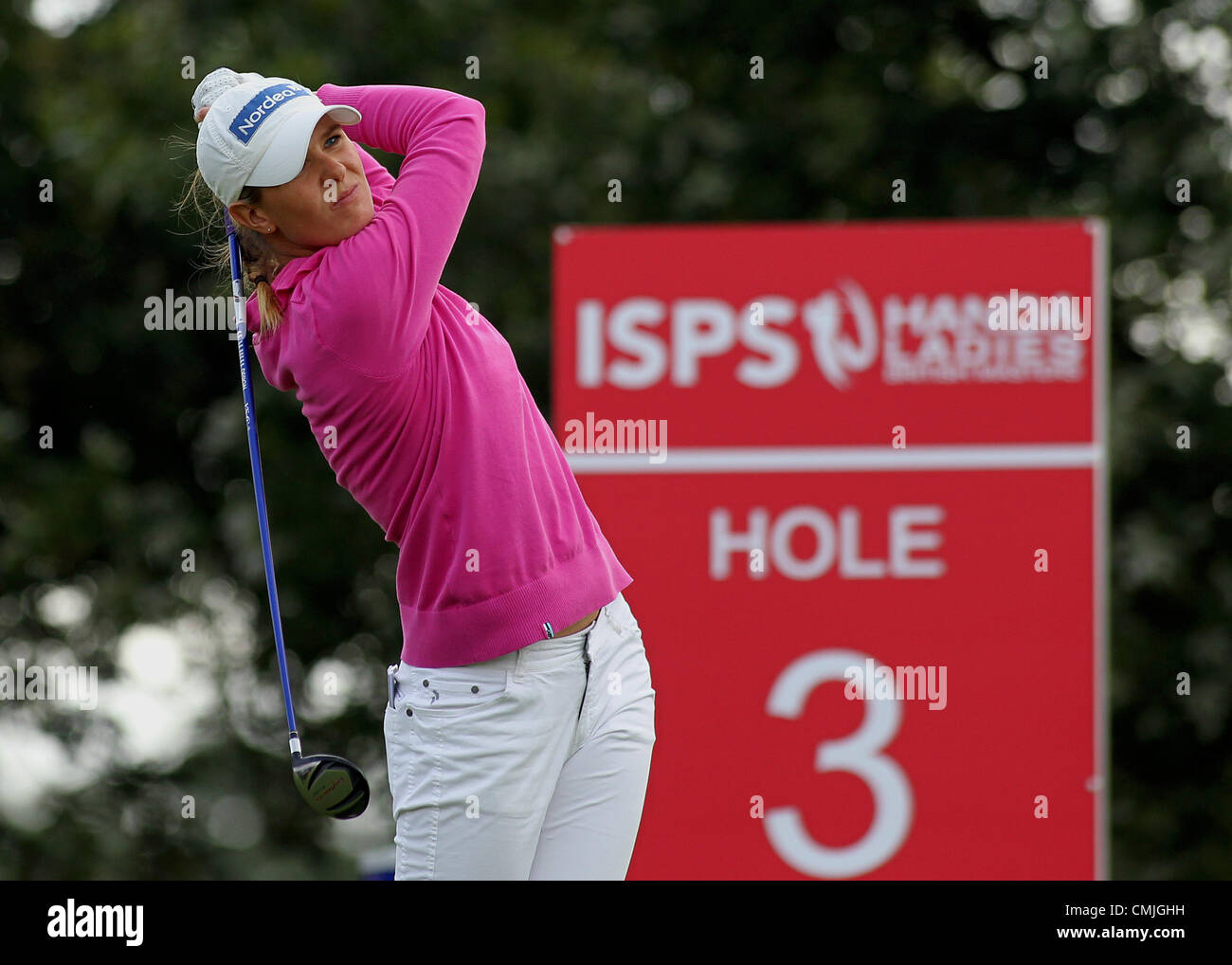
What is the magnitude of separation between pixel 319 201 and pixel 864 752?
2.23 metres

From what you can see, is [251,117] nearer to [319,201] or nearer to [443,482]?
[319,201]

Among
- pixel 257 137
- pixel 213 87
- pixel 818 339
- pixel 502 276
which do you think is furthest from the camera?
pixel 502 276

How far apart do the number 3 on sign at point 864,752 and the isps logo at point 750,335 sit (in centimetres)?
57

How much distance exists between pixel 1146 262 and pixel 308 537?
2.38 metres

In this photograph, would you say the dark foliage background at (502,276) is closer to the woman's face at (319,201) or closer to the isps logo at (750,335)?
the isps logo at (750,335)

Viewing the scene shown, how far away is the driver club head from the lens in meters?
1.93

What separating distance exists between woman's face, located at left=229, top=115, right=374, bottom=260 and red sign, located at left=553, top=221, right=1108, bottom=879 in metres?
1.81

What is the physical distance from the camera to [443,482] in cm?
186

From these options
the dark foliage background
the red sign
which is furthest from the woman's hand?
the dark foliage background

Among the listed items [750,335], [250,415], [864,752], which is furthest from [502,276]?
[250,415]

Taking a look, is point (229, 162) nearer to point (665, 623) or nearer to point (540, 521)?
point (540, 521)

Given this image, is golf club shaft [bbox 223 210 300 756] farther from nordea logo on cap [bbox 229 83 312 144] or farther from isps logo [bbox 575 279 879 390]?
isps logo [bbox 575 279 879 390]

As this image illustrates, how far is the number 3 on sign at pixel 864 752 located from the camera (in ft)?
12.2
